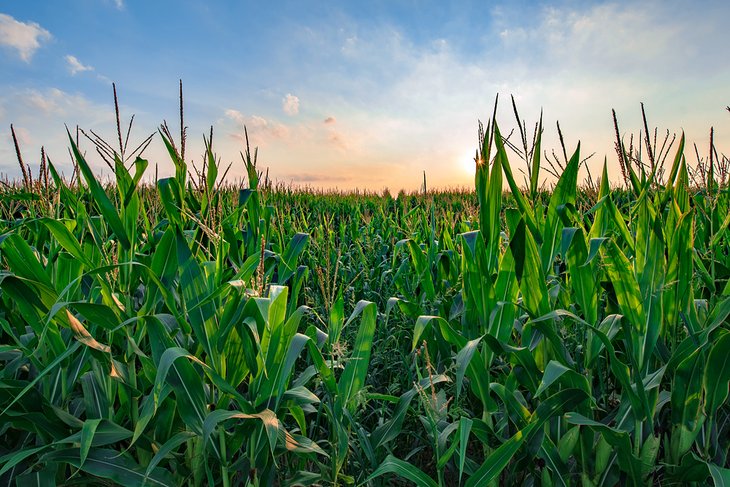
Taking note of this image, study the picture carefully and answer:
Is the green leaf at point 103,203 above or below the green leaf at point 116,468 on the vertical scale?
above

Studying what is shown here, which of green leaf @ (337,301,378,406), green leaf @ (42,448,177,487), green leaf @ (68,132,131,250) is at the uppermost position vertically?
green leaf @ (68,132,131,250)

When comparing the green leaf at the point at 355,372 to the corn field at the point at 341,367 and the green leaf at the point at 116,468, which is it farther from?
the green leaf at the point at 116,468

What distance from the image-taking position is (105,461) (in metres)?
1.55

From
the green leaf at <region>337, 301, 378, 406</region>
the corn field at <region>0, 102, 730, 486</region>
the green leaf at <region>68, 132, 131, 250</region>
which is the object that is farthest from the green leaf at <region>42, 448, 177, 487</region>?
the green leaf at <region>68, 132, 131, 250</region>

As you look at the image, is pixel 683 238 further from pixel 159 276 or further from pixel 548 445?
pixel 159 276

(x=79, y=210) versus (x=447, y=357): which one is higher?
(x=79, y=210)

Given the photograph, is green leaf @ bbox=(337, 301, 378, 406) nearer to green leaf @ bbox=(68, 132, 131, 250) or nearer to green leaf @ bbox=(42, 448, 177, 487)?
green leaf @ bbox=(42, 448, 177, 487)

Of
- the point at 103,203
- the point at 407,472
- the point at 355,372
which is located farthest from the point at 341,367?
the point at 103,203

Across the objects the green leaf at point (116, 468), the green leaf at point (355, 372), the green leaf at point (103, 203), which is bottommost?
the green leaf at point (116, 468)

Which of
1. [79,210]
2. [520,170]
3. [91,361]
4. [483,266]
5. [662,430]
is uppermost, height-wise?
[520,170]

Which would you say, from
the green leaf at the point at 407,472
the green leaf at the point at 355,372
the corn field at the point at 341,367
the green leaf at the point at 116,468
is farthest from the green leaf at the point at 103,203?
the green leaf at the point at 407,472

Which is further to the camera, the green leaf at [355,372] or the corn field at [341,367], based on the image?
the green leaf at [355,372]

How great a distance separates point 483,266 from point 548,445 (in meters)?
0.68

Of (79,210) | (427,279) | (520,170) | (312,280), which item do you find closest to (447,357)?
(427,279)
